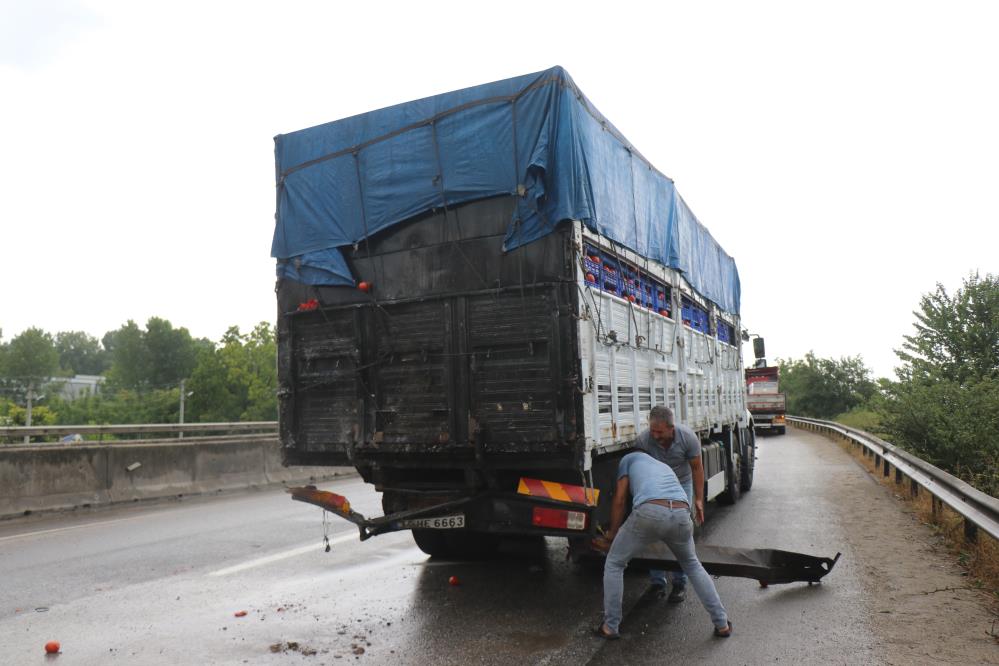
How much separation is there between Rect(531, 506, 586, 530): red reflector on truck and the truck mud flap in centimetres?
84

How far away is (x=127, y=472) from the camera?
1231 cm

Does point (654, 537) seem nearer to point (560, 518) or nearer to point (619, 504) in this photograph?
point (619, 504)

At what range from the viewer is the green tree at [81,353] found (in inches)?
6068

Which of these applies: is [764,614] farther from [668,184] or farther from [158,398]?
[158,398]

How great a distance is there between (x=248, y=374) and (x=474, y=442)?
80.5 metres

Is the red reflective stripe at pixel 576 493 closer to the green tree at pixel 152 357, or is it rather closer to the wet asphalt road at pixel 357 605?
the wet asphalt road at pixel 357 605

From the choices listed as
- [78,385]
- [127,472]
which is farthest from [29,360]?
[127,472]

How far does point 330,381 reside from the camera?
620 centimetres

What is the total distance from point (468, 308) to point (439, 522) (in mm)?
1706

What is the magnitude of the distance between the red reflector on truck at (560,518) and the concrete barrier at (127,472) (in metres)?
7.69

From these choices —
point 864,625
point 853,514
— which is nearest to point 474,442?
point 864,625

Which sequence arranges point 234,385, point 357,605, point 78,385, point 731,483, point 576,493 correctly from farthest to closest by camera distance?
1. point 78,385
2. point 234,385
3. point 731,483
4. point 357,605
5. point 576,493

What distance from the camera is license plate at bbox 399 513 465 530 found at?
225 inches

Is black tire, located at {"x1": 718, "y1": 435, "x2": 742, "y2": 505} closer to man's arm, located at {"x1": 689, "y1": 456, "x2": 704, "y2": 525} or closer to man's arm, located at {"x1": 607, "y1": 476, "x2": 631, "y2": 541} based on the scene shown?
man's arm, located at {"x1": 689, "y1": 456, "x2": 704, "y2": 525}
